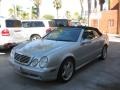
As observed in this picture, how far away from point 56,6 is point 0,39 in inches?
2128

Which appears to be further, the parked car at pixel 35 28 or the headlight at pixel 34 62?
the parked car at pixel 35 28

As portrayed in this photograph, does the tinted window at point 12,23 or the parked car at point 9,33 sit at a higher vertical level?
the tinted window at point 12,23

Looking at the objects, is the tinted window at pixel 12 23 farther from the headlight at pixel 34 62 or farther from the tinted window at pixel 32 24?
the headlight at pixel 34 62

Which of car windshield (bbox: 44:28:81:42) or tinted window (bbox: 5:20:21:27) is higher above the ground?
tinted window (bbox: 5:20:21:27)

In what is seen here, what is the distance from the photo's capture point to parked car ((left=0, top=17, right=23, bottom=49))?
1055 cm

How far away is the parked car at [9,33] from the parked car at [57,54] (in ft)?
10.6

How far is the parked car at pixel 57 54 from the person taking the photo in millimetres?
5949

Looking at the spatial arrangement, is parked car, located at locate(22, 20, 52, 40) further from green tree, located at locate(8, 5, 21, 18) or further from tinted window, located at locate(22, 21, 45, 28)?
green tree, located at locate(8, 5, 21, 18)

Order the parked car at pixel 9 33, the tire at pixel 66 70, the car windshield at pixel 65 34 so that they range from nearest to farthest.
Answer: the tire at pixel 66 70, the car windshield at pixel 65 34, the parked car at pixel 9 33

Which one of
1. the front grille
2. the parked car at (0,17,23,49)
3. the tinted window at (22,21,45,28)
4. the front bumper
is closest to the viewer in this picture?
the front bumper

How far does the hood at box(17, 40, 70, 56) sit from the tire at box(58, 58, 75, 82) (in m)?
0.49

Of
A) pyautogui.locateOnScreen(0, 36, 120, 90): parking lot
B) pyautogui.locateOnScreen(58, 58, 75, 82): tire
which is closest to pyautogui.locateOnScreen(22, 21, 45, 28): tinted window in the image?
pyautogui.locateOnScreen(0, 36, 120, 90): parking lot

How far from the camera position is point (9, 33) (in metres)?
10.8

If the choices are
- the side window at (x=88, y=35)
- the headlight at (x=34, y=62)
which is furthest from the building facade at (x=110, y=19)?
the headlight at (x=34, y=62)
